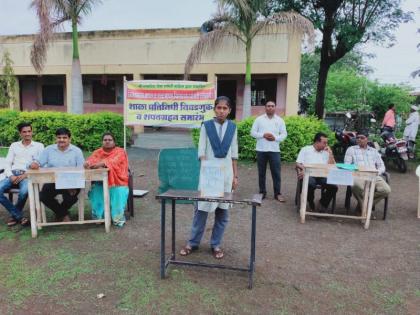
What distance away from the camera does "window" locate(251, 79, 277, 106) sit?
52.2 feet

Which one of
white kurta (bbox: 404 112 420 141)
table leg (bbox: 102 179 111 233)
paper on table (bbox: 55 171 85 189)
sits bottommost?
table leg (bbox: 102 179 111 233)

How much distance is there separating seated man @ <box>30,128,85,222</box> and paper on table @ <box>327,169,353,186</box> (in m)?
3.37

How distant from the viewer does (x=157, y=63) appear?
51.9 feet

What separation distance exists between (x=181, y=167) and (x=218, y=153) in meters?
2.26

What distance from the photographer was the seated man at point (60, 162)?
4.89 meters

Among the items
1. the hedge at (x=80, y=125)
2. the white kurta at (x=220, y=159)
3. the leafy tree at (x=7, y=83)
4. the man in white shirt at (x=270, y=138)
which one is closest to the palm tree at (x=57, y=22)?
the hedge at (x=80, y=125)

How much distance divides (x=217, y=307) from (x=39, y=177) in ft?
8.97

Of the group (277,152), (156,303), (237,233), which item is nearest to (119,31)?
(277,152)

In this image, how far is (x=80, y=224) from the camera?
511cm

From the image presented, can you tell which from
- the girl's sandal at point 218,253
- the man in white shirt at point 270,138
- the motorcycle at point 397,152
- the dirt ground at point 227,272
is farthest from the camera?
the motorcycle at point 397,152

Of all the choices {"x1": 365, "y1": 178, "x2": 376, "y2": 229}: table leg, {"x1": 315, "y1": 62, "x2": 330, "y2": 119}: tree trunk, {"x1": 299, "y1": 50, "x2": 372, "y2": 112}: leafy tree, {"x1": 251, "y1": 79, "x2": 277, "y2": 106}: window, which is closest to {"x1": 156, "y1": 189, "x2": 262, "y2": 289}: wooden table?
{"x1": 365, "y1": 178, "x2": 376, "y2": 229}: table leg

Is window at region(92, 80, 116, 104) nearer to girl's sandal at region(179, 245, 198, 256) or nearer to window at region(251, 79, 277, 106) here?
window at region(251, 79, 277, 106)

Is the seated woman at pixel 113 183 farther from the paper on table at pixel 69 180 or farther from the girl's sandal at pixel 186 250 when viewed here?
the girl's sandal at pixel 186 250

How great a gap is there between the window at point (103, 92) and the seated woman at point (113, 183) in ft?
45.3
